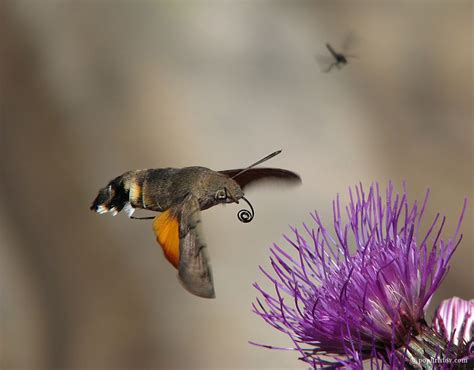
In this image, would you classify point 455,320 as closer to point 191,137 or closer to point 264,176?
point 264,176

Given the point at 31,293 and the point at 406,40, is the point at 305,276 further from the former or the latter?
the point at 406,40

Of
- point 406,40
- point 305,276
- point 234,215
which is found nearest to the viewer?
point 305,276

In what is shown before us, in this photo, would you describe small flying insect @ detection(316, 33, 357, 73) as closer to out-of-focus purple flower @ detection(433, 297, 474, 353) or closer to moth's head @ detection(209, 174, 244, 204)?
out-of-focus purple flower @ detection(433, 297, 474, 353)

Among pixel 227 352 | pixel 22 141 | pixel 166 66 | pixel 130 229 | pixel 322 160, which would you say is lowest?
pixel 227 352

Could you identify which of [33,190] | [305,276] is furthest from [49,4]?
[305,276]

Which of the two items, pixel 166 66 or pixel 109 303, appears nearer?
pixel 109 303

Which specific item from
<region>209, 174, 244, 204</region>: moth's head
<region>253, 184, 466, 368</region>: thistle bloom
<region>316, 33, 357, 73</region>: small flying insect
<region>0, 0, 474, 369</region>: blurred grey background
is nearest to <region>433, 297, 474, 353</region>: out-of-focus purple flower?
<region>253, 184, 466, 368</region>: thistle bloom

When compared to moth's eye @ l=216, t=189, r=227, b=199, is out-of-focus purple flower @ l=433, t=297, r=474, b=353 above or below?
below

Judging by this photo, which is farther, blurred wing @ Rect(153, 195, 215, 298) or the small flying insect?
the small flying insect
